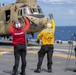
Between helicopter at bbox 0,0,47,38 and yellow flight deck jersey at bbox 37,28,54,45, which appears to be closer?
yellow flight deck jersey at bbox 37,28,54,45

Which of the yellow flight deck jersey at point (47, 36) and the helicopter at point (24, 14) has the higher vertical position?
the yellow flight deck jersey at point (47, 36)

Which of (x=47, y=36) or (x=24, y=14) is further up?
(x=47, y=36)

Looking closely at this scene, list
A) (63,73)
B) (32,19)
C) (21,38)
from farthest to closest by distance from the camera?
(32,19)
(63,73)
(21,38)

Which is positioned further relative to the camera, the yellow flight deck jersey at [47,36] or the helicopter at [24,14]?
the helicopter at [24,14]

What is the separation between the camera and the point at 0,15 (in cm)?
2667

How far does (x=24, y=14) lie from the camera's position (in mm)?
24875

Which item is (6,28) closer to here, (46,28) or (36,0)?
(36,0)

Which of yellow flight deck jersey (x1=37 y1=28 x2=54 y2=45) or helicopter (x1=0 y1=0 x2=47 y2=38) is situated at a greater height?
yellow flight deck jersey (x1=37 y1=28 x2=54 y2=45)

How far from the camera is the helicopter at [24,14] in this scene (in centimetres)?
2442

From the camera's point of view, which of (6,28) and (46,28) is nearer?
(46,28)

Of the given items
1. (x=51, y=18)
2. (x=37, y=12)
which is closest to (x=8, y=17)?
(x=37, y=12)

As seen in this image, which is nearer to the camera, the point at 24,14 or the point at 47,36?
the point at 47,36

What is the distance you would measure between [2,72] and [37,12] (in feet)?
45.1

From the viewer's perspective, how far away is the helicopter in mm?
24425
